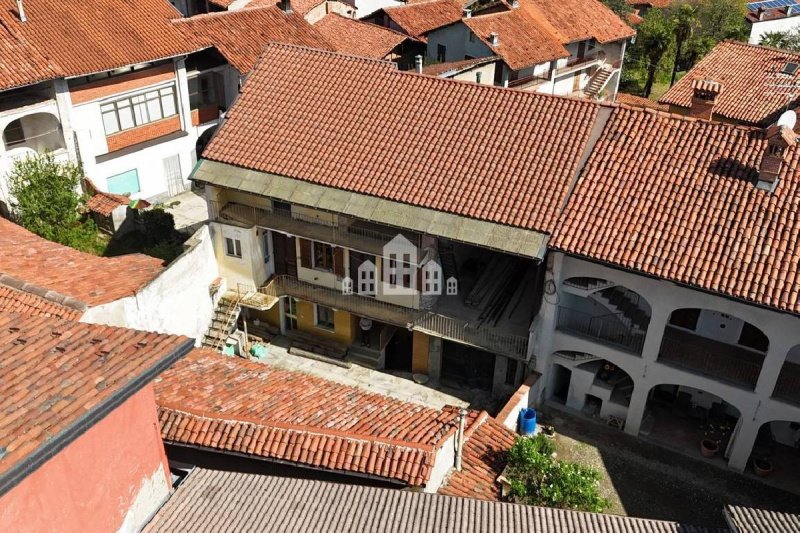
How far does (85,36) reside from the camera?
35938 mm

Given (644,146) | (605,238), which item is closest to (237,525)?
(605,238)

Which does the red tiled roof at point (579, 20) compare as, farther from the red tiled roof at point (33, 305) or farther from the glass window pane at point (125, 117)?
the red tiled roof at point (33, 305)

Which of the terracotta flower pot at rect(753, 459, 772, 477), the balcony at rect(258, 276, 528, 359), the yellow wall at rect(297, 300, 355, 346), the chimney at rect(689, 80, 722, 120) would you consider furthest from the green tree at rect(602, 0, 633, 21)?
the terracotta flower pot at rect(753, 459, 772, 477)

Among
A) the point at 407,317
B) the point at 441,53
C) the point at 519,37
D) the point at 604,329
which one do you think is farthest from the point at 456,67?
the point at 604,329

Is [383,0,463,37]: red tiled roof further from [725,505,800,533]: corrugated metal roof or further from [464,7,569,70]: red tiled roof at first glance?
[725,505,800,533]: corrugated metal roof

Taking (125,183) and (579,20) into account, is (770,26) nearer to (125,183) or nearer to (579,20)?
(579,20)

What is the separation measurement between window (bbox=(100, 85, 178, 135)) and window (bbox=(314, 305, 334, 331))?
15342mm

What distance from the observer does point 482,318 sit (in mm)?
27594

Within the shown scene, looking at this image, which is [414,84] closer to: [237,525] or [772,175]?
[772,175]

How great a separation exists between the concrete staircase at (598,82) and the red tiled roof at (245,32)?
24.4 metres

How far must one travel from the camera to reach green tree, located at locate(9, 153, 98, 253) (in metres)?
31.5

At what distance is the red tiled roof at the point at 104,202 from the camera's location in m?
35.2

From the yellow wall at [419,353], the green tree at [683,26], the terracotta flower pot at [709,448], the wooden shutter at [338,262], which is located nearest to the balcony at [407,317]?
the wooden shutter at [338,262]

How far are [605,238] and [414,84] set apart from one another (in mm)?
10101
